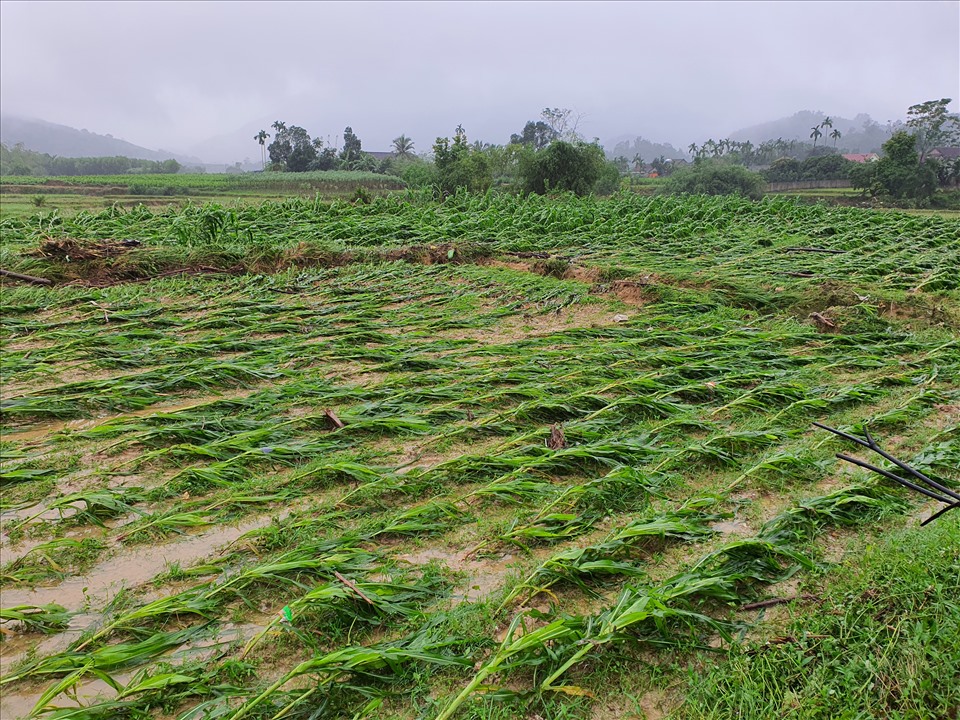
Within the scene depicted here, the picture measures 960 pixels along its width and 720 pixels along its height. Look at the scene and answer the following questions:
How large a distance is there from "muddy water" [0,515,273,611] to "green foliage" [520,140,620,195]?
27.8 meters

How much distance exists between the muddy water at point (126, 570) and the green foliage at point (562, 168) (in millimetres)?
27794

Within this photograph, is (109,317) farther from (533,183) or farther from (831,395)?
(533,183)

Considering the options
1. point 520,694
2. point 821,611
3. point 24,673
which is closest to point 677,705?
point 520,694

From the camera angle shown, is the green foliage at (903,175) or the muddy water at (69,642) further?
the green foliage at (903,175)

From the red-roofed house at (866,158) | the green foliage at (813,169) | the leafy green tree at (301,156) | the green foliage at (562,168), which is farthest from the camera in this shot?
the leafy green tree at (301,156)

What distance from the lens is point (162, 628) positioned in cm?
244

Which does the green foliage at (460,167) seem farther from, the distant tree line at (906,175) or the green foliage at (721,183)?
the distant tree line at (906,175)

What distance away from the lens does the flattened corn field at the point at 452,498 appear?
2.17 meters

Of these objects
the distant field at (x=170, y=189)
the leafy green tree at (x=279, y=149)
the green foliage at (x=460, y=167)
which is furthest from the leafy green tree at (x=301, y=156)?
the green foliage at (x=460, y=167)

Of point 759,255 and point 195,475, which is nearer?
point 195,475

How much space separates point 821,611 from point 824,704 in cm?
52

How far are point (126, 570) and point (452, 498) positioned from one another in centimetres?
175

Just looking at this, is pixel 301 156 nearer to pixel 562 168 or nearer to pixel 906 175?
pixel 562 168

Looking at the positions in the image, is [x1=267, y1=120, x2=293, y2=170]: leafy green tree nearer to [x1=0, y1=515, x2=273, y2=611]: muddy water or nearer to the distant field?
the distant field
